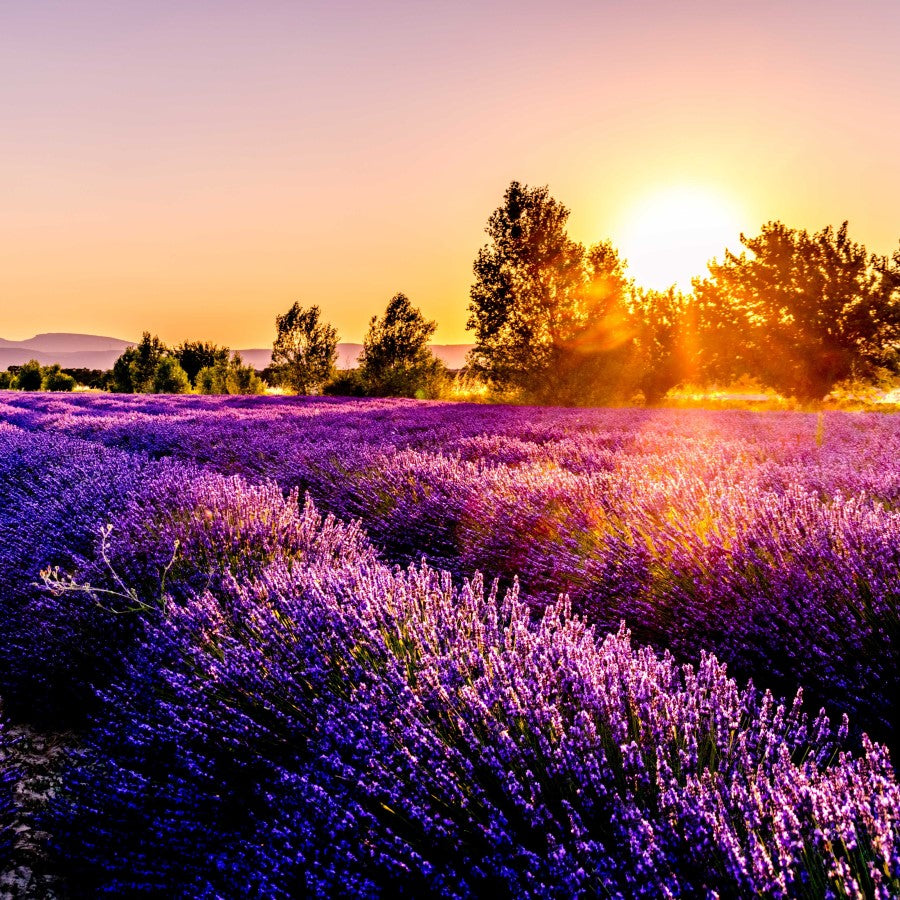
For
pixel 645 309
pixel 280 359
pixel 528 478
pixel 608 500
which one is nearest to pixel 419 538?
pixel 528 478

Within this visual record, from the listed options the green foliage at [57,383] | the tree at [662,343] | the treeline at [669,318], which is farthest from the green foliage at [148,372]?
the tree at [662,343]

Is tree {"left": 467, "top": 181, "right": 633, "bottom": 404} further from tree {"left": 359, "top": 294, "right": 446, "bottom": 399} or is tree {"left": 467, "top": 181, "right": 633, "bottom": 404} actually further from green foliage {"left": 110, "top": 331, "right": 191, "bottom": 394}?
green foliage {"left": 110, "top": 331, "right": 191, "bottom": 394}

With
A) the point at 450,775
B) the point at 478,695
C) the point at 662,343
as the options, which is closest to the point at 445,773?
the point at 450,775

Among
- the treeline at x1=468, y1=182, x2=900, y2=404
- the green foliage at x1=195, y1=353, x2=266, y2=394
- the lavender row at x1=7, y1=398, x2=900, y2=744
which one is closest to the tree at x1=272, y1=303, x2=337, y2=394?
the green foliage at x1=195, y1=353, x2=266, y2=394

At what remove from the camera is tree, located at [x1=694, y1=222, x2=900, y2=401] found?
1562cm

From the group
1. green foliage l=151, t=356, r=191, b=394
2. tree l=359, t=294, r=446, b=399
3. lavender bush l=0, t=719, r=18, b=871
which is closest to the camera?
lavender bush l=0, t=719, r=18, b=871

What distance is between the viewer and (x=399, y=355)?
120ft

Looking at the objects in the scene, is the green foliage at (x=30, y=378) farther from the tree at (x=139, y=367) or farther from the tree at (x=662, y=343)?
the tree at (x=662, y=343)

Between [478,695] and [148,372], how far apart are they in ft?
177

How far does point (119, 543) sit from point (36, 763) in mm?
803

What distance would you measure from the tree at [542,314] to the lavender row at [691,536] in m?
18.1

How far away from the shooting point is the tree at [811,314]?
15.6 meters

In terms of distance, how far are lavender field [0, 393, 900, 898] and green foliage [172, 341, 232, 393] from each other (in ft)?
205

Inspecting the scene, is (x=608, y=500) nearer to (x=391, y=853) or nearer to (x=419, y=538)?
(x=419, y=538)
